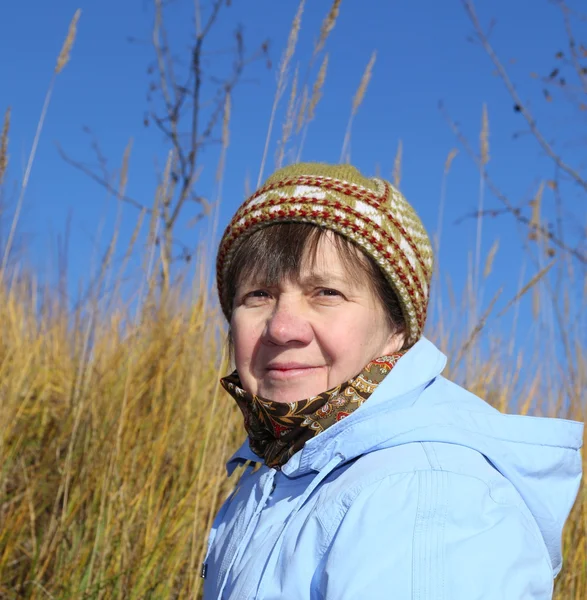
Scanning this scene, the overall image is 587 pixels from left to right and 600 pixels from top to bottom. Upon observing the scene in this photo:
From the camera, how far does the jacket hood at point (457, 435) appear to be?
113 cm

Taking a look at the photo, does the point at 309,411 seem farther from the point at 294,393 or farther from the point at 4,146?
the point at 4,146

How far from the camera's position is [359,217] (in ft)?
4.49

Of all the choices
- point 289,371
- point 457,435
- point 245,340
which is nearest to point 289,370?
point 289,371

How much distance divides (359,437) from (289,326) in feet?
0.82

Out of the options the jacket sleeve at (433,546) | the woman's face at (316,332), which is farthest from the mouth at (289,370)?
the jacket sleeve at (433,546)

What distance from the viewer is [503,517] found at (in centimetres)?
100

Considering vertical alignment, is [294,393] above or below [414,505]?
above

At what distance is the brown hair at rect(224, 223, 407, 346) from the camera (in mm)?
1381

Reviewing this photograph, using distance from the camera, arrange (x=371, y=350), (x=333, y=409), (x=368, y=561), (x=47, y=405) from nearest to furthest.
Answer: (x=368, y=561) < (x=333, y=409) < (x=371, y=350) < (x=47, y=405)

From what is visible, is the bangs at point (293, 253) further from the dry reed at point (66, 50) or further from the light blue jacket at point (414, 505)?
the dry reed at point (66, 50)

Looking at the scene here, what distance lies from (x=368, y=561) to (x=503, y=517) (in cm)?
19

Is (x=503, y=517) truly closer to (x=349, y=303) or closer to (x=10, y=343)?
(x=349, y=303)

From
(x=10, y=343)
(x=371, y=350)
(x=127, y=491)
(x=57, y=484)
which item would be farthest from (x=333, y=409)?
(x=10, y=343)

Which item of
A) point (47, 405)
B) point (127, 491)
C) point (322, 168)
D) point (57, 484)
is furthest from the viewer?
point (47, 405)
